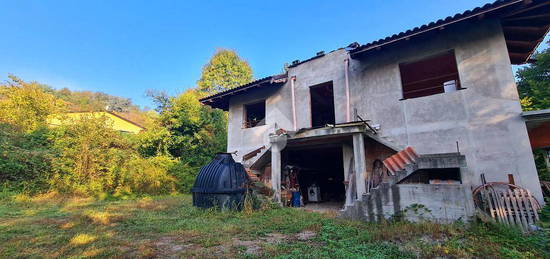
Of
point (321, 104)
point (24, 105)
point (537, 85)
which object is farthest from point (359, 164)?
point (24, 105)

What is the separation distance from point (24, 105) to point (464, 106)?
23175mm

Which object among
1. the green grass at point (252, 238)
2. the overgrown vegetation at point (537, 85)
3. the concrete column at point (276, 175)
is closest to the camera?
the green grass at point (252, 238)

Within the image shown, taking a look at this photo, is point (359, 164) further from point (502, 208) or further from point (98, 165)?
point (98, 165)

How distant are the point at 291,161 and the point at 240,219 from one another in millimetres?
4899

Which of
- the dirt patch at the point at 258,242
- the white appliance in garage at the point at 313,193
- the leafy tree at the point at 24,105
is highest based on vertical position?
the leafy tree at the point at 24,105

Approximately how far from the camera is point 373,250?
3.54m

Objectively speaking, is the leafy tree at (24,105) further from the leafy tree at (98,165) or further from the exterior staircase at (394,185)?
the exterior staircase at (394,185)

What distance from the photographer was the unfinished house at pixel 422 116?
5.27 metres

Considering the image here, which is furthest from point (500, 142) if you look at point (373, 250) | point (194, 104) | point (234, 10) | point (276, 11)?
point (194, 104)

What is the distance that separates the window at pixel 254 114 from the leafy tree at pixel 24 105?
41.0 ft

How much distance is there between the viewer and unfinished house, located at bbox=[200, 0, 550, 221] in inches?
207

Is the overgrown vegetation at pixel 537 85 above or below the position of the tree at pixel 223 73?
below

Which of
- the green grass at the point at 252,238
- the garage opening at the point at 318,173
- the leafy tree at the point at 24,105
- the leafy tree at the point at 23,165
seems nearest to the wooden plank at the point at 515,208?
the green grass at the point at 252,238

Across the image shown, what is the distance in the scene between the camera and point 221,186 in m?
7.18
